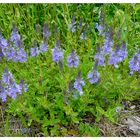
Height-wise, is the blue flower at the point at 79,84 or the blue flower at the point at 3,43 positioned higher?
the blue flower at the point at 3,43

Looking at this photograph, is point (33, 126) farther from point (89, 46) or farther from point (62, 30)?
point (62, 30)

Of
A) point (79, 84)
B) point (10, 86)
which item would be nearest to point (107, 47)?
point (79, 84)

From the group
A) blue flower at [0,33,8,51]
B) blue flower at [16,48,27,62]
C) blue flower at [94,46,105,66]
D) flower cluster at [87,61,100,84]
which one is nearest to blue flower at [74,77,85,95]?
flower cluster at [87,61,100,84]

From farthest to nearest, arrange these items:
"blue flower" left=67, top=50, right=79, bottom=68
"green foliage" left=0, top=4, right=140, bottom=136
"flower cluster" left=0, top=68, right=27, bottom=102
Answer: "green foliage" left=0, top=4, right=140, bottom=136, "blue flower" left=67, top=50, right=79, bottom=68, "flower cluster" left=0, top=68, right=27, bottom=102

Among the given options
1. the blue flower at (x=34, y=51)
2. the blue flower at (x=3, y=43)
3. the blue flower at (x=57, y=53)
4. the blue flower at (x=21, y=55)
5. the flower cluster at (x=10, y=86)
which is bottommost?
the flower cluster at (x=10, y=86)

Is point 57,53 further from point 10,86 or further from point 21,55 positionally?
point 10,86

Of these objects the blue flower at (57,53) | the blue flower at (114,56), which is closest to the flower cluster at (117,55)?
the blue flower at (114,56)

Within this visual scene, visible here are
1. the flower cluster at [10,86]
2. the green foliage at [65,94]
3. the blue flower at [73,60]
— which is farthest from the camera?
the green foliage at [65,94]

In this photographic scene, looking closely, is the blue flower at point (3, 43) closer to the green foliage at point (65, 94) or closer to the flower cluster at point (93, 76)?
the green foliage at point (65, 94)

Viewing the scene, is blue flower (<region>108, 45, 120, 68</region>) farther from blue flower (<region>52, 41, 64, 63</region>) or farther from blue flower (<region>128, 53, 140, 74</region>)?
blue flower (<region>52, 41, 64, 63</region>)

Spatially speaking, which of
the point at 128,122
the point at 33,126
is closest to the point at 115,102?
the point at 128,122

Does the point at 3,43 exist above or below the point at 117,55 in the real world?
above
